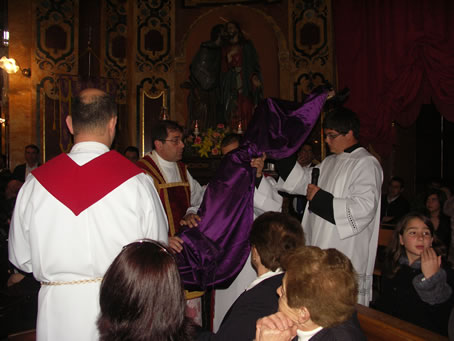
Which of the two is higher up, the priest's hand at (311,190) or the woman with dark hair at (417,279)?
the priest's hand at (311,190)

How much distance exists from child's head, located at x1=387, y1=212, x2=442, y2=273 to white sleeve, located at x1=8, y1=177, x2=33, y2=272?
2.26 meters

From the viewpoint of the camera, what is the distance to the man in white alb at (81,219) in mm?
2047

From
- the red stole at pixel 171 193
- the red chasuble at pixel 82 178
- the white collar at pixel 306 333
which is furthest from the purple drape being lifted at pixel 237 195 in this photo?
the white collar at pixel 306 333

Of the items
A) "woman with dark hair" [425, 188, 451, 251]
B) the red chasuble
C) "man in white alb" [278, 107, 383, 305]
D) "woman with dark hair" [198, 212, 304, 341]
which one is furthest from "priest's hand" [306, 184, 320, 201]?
"woman with dark hair" [425, 188, 451, 251]

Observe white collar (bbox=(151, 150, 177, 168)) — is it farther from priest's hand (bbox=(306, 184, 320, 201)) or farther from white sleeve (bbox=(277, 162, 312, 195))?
priest's hand (bbox=(306, 184, 320, 201))

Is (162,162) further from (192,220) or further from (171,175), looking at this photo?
(192,220)

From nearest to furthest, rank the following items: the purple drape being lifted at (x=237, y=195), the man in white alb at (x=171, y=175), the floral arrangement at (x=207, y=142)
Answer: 1. the purple drape being lifted at (x=237, y=195)
2. the man in white alb at (x=171, y=175)
3. the floral arrangement at (x=207, y=142)

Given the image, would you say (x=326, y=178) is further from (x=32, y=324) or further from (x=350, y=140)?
(x=32, y=324)

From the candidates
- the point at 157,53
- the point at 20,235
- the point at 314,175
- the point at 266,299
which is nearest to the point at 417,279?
the point at 314,175

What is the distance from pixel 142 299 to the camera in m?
1.30

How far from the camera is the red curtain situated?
5961 millimetres

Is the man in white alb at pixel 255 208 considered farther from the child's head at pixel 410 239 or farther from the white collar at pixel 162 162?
the child's head at pixel 410 239

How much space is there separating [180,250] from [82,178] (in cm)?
111

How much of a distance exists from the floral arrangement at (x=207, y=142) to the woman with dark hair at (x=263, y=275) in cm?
564
